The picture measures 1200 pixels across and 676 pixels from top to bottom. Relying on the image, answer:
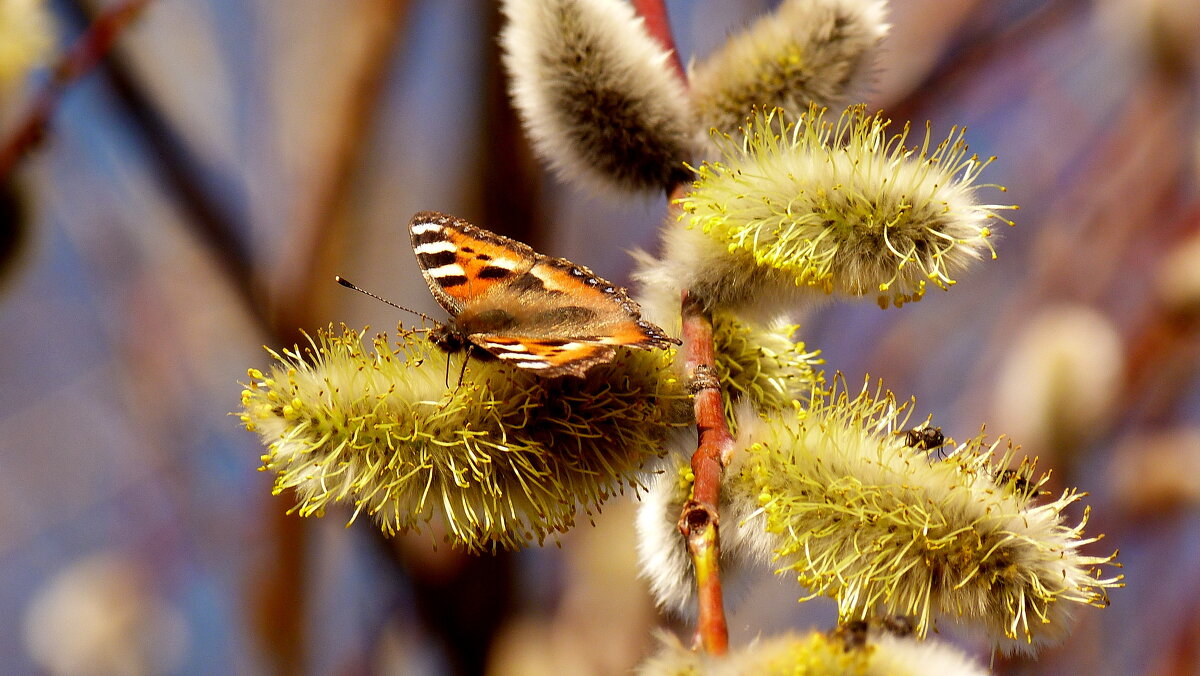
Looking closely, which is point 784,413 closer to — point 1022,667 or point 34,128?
point 1022,667

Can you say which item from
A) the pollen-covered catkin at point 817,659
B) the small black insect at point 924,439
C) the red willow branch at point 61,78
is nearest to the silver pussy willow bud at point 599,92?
the small black insect at point 924,439

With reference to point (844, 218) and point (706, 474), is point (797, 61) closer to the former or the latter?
point (844, 218)

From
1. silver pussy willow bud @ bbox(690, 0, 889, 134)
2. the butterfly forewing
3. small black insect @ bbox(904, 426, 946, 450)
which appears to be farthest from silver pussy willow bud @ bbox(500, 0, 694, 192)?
small black insect @ bbox(904, 426, 946, 450)

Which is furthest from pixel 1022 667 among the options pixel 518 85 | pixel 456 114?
pixel 456 114

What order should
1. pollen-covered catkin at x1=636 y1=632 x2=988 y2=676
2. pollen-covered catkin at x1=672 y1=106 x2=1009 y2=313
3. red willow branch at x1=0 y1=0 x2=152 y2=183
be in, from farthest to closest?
1. red willow branch at x1=0 y1=0 x2=152 y2=183
2. pollen-covered catkin at x1=672 y1=106 x2=1009 y2=313
3. pollen-covered catkin at x1=636 y1=632 x2=988 y2=676

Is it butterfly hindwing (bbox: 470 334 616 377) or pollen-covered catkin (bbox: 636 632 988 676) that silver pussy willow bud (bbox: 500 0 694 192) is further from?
pollen-covered catkin (bbox: 636 632 988 676)

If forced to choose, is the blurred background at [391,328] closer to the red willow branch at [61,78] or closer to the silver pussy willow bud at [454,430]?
the red willow branch at [61,78]

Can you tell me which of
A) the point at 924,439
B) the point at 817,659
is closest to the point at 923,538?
the point at 924,439
